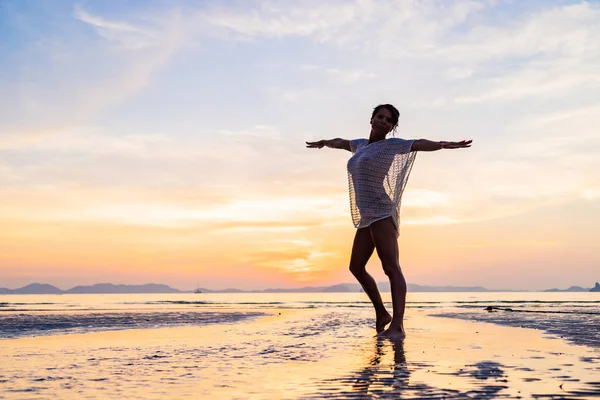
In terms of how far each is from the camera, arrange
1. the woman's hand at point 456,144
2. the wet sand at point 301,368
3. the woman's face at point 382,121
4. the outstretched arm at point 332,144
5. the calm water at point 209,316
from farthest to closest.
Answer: the calm water at point 209,316 → the outstretched arm at point 332,144 → the woman's face at point 382,121 → the woman's hand at point 456,144 → the wet sand at point 301,368

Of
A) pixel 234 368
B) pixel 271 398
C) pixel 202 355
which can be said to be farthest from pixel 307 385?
pixel 202 355

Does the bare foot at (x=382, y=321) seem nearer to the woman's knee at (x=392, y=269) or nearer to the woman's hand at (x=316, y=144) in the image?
the woman's knee at (x=392, y=269)

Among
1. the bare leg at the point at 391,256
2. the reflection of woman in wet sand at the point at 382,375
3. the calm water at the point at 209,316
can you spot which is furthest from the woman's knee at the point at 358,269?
the reflection of woman in wet sand at the point at 382,375

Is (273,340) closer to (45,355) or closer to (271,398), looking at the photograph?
(45,355)

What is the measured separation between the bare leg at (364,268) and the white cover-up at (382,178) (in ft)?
0.82

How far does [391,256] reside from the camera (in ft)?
26.5

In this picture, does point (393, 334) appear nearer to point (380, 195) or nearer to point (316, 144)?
point (380, 195)

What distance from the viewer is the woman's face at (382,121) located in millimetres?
8344

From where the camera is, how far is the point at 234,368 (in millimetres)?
Answer: 4867

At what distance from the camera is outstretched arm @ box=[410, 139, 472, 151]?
23.9ft

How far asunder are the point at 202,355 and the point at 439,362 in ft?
6.83

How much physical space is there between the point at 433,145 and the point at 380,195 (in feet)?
3.10

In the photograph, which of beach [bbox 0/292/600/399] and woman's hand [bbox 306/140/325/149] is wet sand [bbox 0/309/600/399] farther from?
woman's hand [bbox 306/140/325/149]

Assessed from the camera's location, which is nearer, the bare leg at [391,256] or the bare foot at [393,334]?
the bare foot at [393,334]
